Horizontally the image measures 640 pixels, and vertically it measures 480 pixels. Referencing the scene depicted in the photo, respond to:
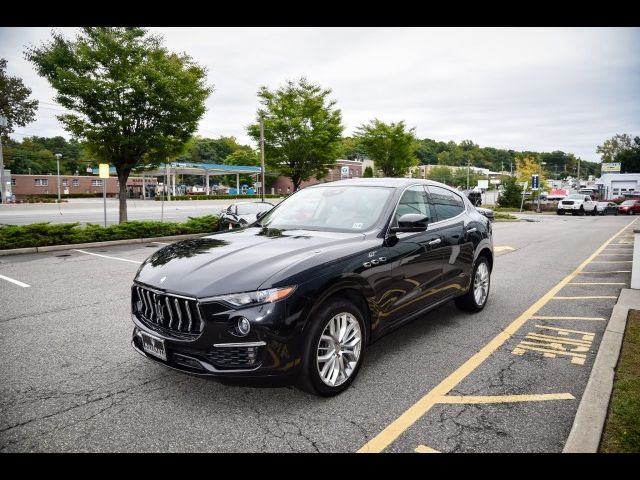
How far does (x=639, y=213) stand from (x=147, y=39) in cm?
4224

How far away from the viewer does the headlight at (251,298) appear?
9.45 ft

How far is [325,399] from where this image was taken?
333 centimetres

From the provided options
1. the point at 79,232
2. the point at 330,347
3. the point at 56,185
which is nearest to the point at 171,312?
the point at 330,347

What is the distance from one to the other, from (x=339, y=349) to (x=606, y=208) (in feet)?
136

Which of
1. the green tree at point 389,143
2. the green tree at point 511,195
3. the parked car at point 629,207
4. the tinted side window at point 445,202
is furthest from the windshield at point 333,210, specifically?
the parked car at point 629,207

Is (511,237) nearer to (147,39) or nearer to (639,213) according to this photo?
(147,39)

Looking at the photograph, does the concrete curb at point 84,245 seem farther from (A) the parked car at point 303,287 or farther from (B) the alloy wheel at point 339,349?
(B) the alloy wheel at point 339,349

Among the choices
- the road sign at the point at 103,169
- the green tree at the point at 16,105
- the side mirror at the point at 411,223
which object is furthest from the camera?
the green tree at the point at 16,105

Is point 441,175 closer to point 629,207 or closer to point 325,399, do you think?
point 629,207

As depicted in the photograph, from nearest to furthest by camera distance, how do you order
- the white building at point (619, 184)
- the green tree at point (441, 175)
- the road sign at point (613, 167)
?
the white building at point (619, 184) → the road sign at point (613, 167) → the green tree at point (441, 175)

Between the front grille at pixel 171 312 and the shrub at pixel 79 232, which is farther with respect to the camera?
the shrub at pixel 79 232

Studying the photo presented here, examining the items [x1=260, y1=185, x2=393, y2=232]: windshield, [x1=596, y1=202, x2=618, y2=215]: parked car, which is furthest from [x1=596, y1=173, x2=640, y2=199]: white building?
[x1=260, y1=185, x2=393, y2=232]: windshield

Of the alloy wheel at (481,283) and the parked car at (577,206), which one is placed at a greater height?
the parked car at (577,206)
